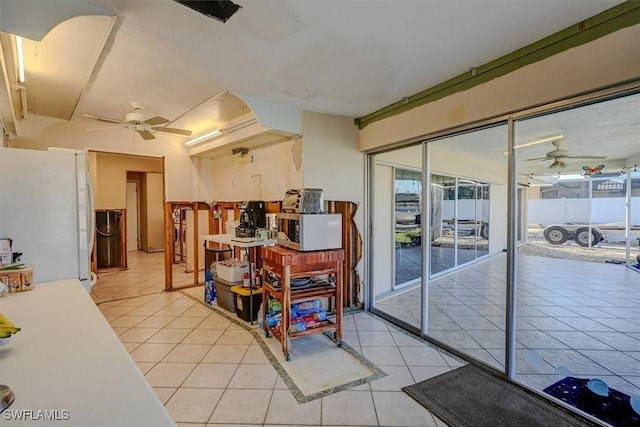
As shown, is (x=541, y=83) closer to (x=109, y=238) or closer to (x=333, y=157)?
(x=333, y=157)

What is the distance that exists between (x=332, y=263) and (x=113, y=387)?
2294 mm

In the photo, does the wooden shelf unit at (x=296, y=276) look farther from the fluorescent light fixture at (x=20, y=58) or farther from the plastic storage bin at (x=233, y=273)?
the fluorescent light fixture at (x=20, y=58)

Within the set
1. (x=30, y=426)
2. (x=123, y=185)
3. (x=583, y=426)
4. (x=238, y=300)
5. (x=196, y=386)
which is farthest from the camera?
(x=123, y=185)

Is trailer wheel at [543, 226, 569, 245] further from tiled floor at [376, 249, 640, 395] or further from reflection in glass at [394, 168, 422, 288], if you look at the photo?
reflection in glass at [394, 168, 422, 288]

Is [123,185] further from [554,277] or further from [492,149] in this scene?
[554,277]

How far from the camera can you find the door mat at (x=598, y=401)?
80.2 inches

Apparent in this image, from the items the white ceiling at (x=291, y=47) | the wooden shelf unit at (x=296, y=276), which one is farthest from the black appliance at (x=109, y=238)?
the wooden shelf unit at (x=296, y=276)

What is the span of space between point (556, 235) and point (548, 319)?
19.6 ft

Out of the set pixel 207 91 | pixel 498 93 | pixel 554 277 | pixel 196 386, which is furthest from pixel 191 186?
pixel 554 277

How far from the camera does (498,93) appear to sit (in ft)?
8.09

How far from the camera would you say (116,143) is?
4.79 meters

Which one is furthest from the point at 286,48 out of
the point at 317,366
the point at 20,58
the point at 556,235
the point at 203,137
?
the point at 556,235

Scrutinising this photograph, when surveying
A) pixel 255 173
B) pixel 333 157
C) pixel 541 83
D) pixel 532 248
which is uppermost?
pixel 541 83

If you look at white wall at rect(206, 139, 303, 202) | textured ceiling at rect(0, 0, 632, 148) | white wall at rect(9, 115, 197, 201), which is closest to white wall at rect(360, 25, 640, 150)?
textured ceiling at rect(0, 0, 632, 148)
